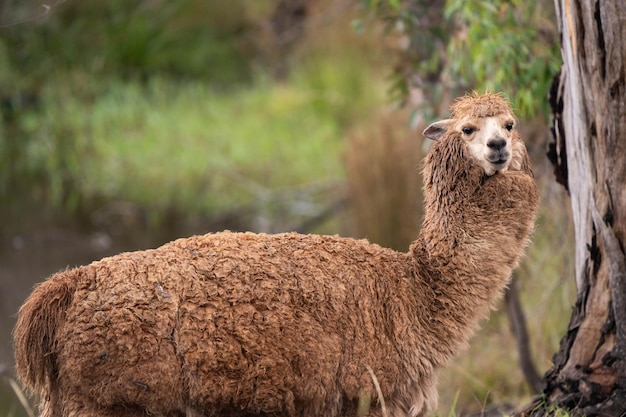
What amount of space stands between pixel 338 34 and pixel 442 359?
1112 cm

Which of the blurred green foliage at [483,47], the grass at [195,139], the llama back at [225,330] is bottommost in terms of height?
the grass at [195,139]

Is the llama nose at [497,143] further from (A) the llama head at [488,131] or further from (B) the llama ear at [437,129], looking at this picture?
(B) the llama ear at [437,129]

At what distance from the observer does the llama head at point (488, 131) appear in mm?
4086

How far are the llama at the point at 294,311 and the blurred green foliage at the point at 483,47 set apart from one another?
1212 millimetres

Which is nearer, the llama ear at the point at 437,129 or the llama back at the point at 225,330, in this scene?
the llama back at the point at 225,330

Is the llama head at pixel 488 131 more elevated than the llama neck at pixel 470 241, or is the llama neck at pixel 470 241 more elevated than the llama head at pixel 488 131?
the llama head at pixel 488 131

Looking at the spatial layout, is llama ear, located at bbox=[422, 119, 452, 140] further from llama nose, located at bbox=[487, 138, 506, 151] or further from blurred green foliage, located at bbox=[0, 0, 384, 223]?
blurred green foliage, located at bbox=[0, 0, 384, 223]

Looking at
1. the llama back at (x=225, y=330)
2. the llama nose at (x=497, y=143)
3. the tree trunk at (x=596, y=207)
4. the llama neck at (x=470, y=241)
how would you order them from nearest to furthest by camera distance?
the llama back at (x=225, y=330), the llama nose at (x=497, y=143), the llama neck at (x=470, y=241), the tree trunk at (x=596, y=207)

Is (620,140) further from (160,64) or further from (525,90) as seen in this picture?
(160,64)

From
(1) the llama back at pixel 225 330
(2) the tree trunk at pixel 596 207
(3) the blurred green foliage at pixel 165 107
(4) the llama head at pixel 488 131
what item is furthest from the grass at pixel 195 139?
(1) the llama back at pixel 225 330

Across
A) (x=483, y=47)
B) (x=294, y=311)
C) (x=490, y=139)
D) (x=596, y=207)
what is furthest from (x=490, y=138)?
(x=483, y=47)

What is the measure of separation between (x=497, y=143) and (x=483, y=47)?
195cm

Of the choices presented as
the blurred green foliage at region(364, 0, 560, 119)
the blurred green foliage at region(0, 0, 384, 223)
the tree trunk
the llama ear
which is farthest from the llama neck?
the blurred green foliage at region(0, 0, 384, 223)

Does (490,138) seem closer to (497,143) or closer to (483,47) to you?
(497,143)
